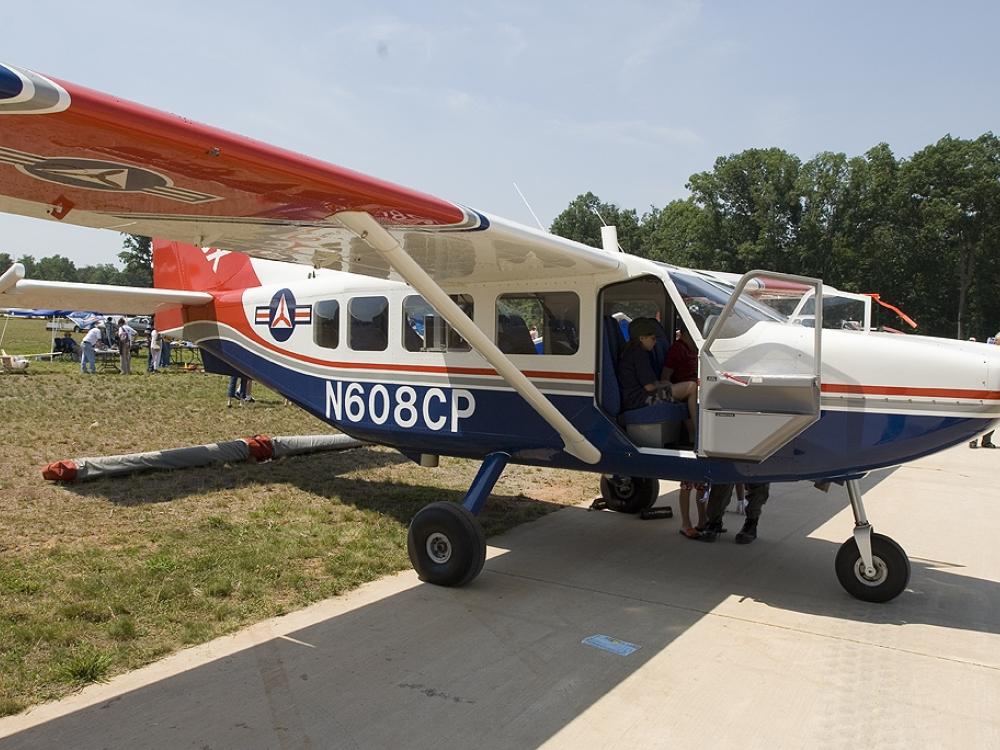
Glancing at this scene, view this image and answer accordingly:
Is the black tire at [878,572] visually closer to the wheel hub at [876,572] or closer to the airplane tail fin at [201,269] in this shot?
the wheel hub at [876,572]

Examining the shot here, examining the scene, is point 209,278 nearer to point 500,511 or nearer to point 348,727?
point 500,511

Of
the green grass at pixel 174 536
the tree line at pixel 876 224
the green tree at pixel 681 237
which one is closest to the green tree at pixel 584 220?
the green tree at pixel 681 237

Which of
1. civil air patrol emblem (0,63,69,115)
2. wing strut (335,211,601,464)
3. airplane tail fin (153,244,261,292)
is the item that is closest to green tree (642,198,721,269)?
airplane tail fin (153,244,261,292)

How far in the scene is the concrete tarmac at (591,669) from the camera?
336 cm

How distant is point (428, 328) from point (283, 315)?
6.84ft

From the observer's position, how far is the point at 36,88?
8.59 feet

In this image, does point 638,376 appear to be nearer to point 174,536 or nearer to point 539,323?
point 539,323

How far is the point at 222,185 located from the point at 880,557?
15.9 feet

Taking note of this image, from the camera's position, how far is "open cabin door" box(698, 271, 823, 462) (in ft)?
15.6

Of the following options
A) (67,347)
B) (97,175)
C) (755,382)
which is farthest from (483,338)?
(67,347)

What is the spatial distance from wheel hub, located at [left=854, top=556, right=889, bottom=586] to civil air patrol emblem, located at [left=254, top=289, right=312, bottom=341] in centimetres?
536

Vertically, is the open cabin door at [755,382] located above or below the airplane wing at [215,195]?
below

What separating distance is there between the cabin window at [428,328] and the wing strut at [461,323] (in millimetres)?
1039

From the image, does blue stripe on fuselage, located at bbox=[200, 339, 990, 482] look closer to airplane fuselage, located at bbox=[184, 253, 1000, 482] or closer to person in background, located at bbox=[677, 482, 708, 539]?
airplane fuselage, located at bbox=[184, 253, 1000, 482]
